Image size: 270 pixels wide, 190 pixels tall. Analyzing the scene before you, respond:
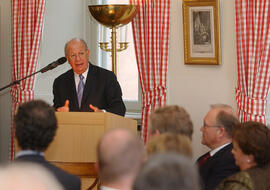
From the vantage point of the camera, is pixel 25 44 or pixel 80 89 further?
pixel 25 44

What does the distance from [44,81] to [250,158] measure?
4.61 m

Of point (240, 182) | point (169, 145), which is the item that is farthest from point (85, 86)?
point (169, 145)

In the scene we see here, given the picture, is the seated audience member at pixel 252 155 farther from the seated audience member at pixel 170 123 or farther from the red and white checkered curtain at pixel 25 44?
the red and white checkered curtain at pixel 25 44

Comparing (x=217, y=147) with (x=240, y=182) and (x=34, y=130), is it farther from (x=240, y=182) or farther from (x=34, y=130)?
(x=34, y=130)

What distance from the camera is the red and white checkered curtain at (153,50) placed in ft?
21.7

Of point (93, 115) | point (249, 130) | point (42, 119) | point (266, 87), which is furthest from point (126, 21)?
point (42, 119)

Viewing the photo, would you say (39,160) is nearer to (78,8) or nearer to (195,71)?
(195,71)

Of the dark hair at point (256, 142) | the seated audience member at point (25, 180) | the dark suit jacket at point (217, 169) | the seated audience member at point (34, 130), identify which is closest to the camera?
the seated audience member at point (25, 180)

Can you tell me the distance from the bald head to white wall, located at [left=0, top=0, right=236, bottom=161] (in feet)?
13.8

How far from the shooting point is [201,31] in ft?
21.7

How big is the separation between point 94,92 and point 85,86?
111 millimetres

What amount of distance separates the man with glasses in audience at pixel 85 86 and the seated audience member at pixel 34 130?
2.32 m

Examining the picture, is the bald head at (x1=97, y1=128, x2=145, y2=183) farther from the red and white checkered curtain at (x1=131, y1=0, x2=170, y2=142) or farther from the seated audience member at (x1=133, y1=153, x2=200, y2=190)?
the red and white checkered curtain at (x1=131, y1=0, x2=170, y2=142)

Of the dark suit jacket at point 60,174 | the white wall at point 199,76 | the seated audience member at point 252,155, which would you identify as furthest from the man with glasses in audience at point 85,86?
the dark suit jacket at point 60,174
